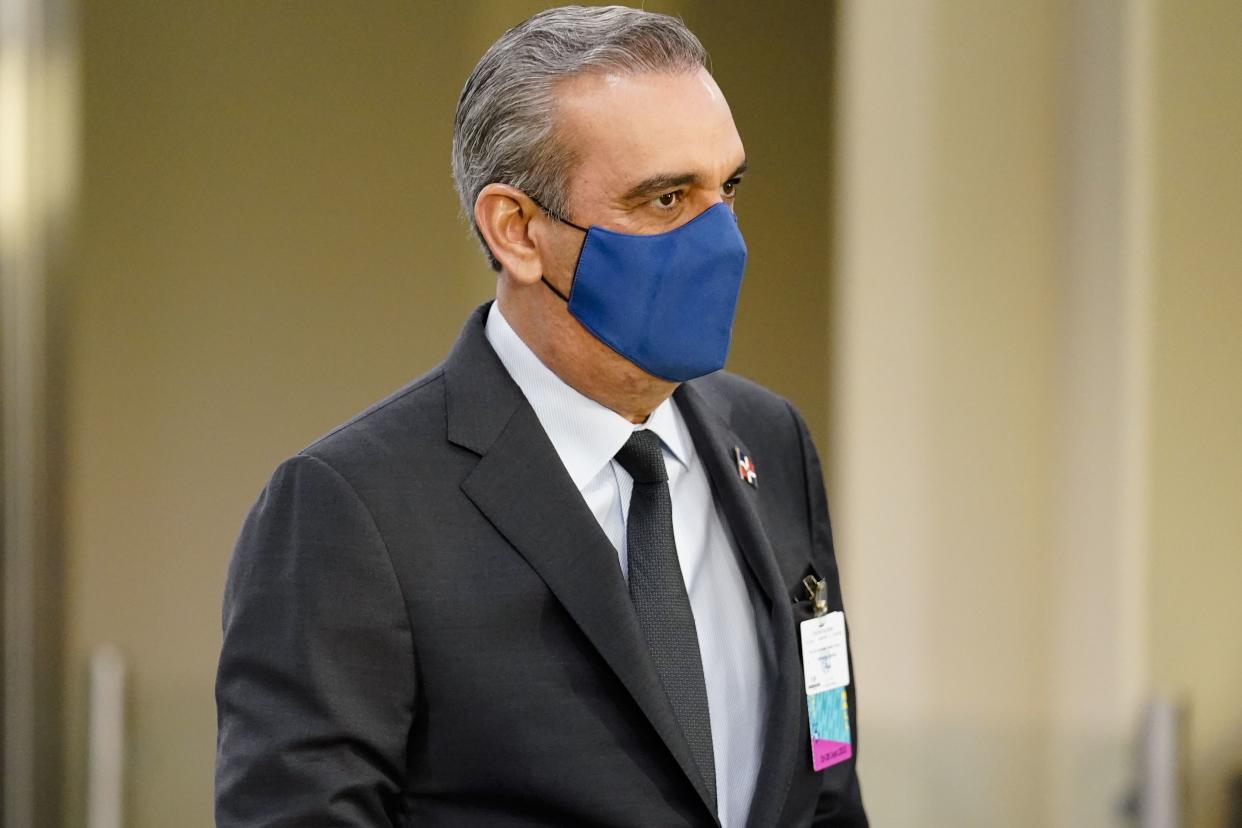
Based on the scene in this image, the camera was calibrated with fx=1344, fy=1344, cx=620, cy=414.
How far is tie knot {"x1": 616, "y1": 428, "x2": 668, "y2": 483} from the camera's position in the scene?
1418 mm

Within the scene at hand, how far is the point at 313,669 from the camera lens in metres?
1.22

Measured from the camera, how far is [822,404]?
313cm

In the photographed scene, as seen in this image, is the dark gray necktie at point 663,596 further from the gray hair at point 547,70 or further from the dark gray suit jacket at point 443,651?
the gray hair at point 547,70

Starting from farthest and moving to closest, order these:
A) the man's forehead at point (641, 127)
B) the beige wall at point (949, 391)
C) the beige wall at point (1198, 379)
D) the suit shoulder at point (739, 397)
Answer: the beige wall at point (949, 391) < the beige wall at point (1198, 379) < the suit shoulder at point (739, 397) < the man's forehead at point (641, 127)

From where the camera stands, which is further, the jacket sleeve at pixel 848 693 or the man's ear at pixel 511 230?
the jacket sleeve at pixel 848 693

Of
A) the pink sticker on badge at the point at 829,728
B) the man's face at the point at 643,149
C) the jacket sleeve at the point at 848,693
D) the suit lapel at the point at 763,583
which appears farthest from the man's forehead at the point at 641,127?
the pink sticker on badge at the point at 829,728

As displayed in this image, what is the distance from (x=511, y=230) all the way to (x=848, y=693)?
0.67 metres

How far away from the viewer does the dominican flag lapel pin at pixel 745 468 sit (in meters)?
1.55

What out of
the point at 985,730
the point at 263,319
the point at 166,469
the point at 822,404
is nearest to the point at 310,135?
the point at 263,319

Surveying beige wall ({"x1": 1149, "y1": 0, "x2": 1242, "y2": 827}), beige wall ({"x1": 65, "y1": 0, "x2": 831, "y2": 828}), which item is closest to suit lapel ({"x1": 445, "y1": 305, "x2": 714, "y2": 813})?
beige wall ({"x1": 65, "y1": 0, "x2": 831, "y2": 828})

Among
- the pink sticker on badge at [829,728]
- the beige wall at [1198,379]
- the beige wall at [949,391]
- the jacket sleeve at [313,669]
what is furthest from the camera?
the beige wall at [949,391]

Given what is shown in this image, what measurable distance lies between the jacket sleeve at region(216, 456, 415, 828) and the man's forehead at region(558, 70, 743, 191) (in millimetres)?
412

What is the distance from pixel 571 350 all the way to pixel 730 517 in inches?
10.4

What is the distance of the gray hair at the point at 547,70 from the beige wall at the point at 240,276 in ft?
5.57
